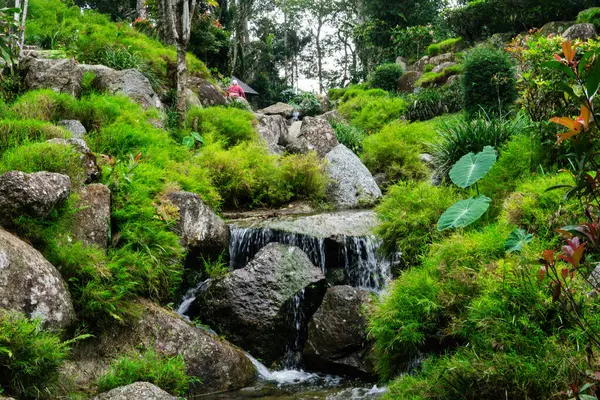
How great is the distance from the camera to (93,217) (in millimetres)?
5578

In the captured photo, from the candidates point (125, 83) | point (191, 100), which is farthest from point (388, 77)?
point (125, 83)

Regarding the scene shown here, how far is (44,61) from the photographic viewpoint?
9.27 meters

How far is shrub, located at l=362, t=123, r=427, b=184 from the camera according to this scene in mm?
11047

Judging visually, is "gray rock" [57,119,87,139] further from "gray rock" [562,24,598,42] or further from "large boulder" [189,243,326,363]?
"gray rock" [562,24,598,42]

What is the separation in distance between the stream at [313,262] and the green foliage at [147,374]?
0.46 metres

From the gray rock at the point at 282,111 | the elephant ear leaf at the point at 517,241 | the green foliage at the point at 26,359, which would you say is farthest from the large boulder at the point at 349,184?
the gray rock at the point at 282,111

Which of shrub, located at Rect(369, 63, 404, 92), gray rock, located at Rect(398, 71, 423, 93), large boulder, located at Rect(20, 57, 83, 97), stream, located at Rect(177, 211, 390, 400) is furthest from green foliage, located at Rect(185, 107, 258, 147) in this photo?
shrub, located at Rect(369, 63, 404, 92)

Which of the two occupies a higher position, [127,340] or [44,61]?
[44,61]

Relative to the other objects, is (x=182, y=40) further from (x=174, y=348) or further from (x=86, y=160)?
(x=174, y=348)

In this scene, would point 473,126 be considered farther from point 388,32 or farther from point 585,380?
point 388,32

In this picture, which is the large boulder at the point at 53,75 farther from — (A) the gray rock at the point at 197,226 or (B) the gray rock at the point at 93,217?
(B) the gray rock at the point at 93,217

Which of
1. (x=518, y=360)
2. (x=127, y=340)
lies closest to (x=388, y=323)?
(x=518, y=360)

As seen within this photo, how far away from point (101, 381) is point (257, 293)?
82.9 inches

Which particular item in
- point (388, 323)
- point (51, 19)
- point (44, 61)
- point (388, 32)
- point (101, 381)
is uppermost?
point (388, 32)
